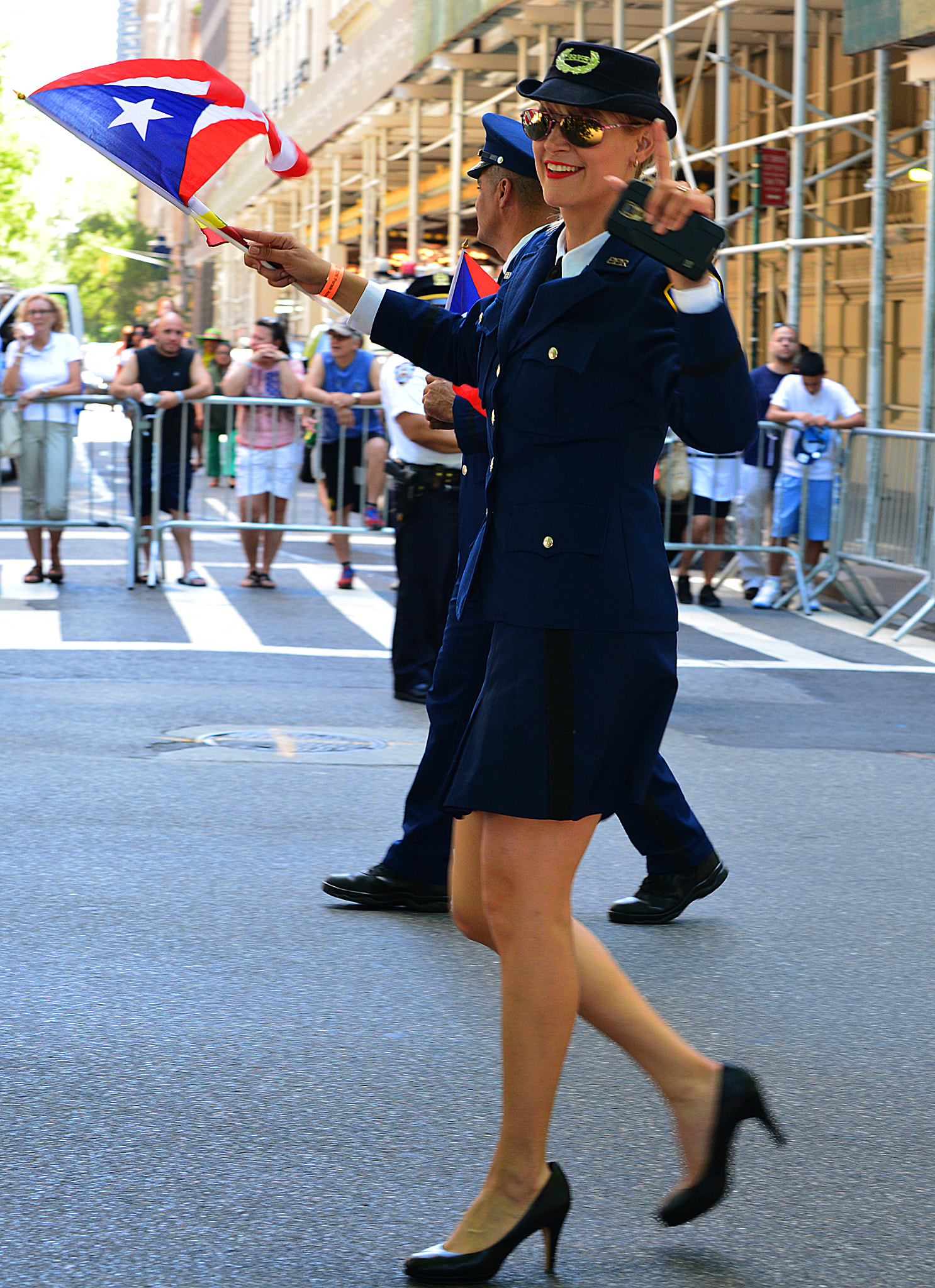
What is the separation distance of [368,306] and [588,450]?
83 cm

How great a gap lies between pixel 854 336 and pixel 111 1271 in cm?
2177

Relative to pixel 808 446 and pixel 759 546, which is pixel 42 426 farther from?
pixel 808 446

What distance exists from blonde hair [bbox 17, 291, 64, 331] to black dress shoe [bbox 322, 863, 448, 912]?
8648 millimetres

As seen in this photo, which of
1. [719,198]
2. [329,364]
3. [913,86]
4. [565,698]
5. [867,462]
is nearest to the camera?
[565,698]

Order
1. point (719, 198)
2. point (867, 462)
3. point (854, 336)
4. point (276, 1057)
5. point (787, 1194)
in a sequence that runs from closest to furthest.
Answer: point (787, 1194) → point (276, 1057) → point (867, 462) → point (719, 198) → point (854, 336)

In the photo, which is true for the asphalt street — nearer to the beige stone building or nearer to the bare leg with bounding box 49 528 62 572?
the bare leg with bounding box 49 528 62 572

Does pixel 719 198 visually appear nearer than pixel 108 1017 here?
No

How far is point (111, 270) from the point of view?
85.9m

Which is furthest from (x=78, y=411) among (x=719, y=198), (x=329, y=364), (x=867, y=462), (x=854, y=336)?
(x=854, y=336)

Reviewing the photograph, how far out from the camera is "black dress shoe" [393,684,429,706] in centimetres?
902

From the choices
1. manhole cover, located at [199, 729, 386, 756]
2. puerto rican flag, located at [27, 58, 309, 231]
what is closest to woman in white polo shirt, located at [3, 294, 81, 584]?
manhole cover, located at [199, 729, 386, 756]

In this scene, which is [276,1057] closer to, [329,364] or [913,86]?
[329,364]

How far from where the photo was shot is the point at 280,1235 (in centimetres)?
327

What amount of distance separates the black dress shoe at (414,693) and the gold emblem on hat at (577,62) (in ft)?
19.3
